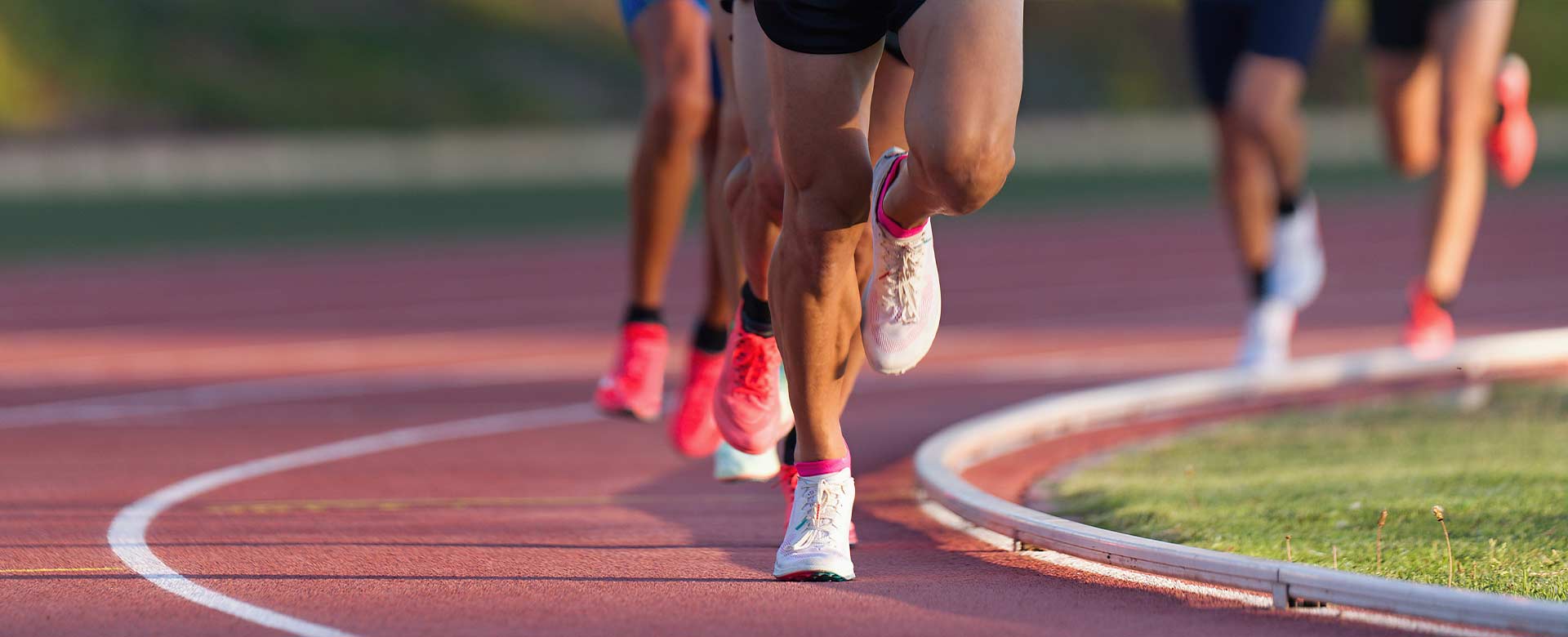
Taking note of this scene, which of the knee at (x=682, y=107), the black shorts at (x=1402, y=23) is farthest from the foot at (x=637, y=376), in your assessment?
the black shorts at (x=1402, y=23)

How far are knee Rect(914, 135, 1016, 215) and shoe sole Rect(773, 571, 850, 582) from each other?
80cm

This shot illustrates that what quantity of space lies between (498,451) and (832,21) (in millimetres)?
3247

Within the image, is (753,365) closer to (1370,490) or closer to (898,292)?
(898,292)

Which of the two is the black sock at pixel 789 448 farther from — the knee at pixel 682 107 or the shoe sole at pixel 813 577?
the knee at pixel 682 107

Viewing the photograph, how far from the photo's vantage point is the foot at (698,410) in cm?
539

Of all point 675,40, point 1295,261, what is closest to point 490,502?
point 675,40

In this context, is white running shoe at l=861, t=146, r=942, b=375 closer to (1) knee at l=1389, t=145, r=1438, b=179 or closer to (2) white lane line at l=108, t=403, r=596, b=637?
(2) white lane line at l=108, t=403, r=596, b=637

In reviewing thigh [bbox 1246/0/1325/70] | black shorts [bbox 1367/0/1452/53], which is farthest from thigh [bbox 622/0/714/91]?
black shorts [bbox 1367/0/1452/53]

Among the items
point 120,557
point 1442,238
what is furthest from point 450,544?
point 1442,238

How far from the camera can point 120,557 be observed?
4.45 meters

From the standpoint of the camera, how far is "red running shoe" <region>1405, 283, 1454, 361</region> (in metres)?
7.69

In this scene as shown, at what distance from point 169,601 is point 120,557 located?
0.61 metres

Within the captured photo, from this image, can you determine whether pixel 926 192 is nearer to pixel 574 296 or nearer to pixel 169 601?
pixel 169 601

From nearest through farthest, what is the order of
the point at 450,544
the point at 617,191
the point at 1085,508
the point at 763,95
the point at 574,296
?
the point at 763,95, the point at 450,544, the point at 1085,508, the point at 574,296, the point at 617,191
